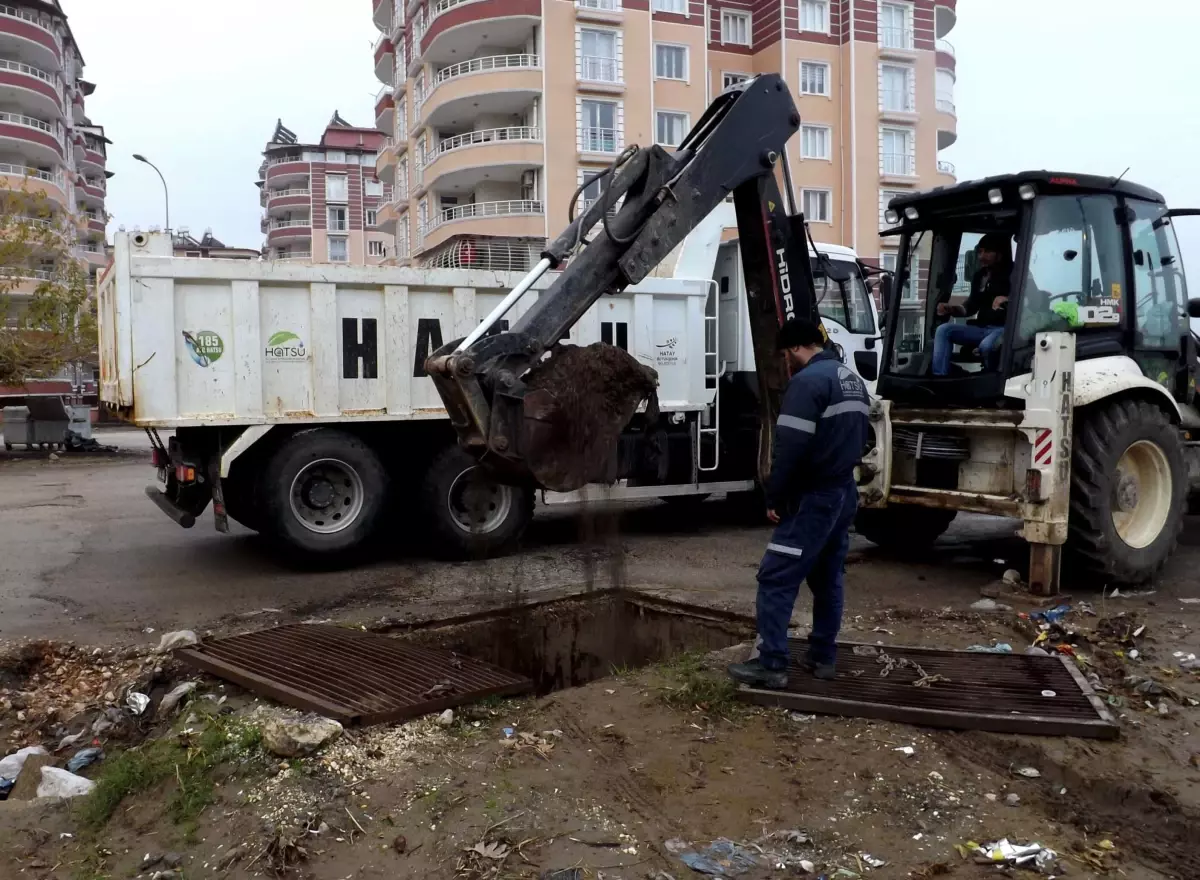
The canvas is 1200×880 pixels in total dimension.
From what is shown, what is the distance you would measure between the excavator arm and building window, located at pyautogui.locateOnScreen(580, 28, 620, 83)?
81.0ft

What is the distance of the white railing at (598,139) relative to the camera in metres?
28.8

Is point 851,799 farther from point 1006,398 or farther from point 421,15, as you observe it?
point 421,15

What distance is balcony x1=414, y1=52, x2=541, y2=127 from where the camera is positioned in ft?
92.5

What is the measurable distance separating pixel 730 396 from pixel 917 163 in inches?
1072

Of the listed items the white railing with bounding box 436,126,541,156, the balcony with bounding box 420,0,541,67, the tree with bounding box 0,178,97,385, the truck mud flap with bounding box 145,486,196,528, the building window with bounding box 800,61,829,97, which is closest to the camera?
the truck mud flap with bounding box 145,486,196,528

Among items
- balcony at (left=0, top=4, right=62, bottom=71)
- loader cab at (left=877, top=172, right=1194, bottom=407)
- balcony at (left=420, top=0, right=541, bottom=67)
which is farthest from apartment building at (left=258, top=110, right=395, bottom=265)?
loader cab at (left=877, top=172, right=1194, bottom=407)

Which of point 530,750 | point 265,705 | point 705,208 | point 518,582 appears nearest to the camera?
point 530,750

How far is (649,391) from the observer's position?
5.66 meters

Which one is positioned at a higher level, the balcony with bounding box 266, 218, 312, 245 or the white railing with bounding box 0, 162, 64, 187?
the balcony with bounding box 266, 218, 312, 245

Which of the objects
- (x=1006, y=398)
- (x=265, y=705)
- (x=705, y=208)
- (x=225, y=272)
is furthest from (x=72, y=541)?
(x=1006, y=398)

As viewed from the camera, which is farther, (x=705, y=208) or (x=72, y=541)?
(x=72, y=541)

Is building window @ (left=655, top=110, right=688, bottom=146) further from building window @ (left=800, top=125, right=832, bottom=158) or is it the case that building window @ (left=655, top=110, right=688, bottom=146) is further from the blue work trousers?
the blue work trousers

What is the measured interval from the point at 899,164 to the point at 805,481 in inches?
1251

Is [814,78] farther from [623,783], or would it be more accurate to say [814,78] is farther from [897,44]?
[623,783]
